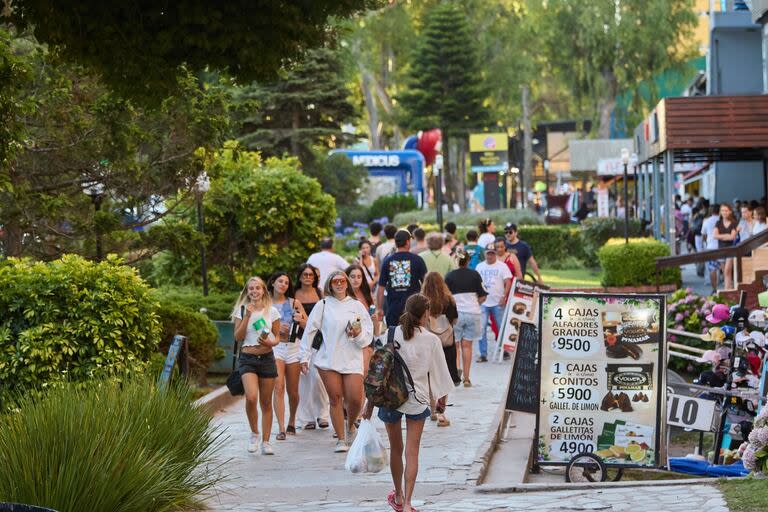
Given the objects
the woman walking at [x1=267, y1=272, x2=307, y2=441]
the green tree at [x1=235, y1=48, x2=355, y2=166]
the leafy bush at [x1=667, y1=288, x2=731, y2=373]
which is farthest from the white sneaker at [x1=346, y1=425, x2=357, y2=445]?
the green tree at [x1=235, y1=48, x2=355, y2=166]

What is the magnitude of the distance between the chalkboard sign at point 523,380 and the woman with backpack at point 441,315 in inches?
29.9

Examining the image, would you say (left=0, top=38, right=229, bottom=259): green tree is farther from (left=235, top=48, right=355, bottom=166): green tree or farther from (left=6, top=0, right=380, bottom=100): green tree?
(left=235, top=48, right=355, bottom=166): green tree

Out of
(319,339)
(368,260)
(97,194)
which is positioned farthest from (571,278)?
(319,339)

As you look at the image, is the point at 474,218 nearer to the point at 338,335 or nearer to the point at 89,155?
the point at 89,155

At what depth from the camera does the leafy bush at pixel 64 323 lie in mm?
11727

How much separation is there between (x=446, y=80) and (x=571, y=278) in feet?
97.4

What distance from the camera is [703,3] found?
71750 mm

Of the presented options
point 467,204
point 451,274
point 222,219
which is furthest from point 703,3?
point 451,274

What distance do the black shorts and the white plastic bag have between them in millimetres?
2761

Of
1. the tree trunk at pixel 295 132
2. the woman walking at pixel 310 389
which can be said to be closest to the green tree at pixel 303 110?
the tree trunk at pixel 295 132

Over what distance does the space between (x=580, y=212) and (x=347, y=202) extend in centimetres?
869

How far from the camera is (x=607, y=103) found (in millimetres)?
59906

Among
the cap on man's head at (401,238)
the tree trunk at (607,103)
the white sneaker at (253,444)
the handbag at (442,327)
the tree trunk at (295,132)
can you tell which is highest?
the tree trunk at (607,103)

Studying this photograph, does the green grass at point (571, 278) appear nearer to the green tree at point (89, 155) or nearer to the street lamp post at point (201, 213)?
the street lamp post at point (201, 213)
